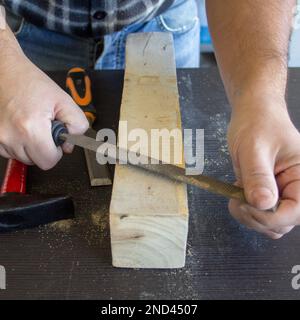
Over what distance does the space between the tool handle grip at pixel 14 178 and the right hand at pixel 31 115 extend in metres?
0.02

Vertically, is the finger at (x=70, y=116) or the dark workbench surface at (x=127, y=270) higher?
the finger at (x=70, y=116)

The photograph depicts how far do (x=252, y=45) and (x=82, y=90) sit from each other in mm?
325

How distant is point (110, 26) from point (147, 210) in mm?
550

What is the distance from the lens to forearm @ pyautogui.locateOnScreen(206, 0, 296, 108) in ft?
2.33

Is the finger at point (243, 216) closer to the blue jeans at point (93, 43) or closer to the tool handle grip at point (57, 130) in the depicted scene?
the tool handle grip at point (57, 130)

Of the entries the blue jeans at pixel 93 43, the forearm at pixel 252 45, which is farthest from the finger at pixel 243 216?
the blue jeans at pixel 93 43

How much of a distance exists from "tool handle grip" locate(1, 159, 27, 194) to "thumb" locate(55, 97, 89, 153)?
3.1 inches

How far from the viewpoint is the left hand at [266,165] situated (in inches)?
23.4

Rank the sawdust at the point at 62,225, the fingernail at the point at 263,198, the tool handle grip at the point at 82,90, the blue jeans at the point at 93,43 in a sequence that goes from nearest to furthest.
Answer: the fingernail at the point at 263,198
the sawdust at the point at 62,225
the tool handle grip at the point at 82,90
the blue jeans at the point at 93,43

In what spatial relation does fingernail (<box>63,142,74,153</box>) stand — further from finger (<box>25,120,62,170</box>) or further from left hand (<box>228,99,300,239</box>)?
left hand (<box>228,99,300,239</box>)

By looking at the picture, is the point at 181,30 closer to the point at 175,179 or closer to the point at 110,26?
the point at 110,26

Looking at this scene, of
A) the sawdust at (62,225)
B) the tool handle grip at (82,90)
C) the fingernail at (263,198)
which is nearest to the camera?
the fingernail at (263,198)

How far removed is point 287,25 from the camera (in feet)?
2.67

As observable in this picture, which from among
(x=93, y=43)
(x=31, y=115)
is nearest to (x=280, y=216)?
(x=31, y=115)
